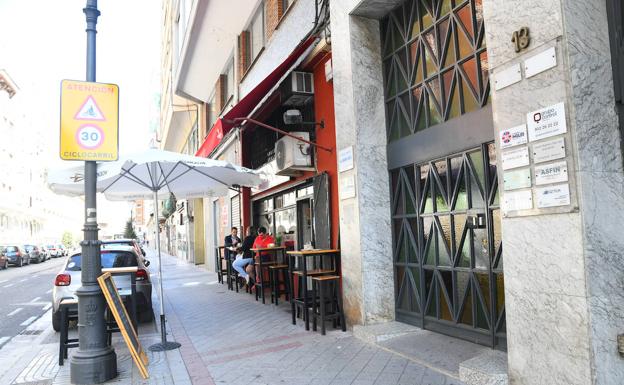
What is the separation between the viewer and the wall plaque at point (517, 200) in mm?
4016

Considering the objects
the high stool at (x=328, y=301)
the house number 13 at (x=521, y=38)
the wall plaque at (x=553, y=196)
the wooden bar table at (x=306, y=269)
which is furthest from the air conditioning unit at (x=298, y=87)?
the wall plaque at (x=553, y=196)

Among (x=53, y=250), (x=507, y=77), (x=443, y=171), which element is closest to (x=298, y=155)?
(x=443, y=171)

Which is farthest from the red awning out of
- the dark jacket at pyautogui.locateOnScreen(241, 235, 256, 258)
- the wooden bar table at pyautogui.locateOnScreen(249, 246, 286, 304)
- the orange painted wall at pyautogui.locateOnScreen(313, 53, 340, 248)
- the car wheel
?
the car wheel

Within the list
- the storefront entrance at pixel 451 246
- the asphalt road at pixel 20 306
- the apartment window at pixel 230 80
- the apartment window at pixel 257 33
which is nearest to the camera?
the storefront entrance at pixel 451 246

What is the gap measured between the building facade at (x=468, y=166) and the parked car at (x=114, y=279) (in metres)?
3.20

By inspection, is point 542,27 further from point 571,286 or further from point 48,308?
point 48,308

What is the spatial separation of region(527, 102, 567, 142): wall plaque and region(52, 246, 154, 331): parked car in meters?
6.93

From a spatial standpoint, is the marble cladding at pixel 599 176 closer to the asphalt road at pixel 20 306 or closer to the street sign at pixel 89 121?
the street sign at pixel 89 121

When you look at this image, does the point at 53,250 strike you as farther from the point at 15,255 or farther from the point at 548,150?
the point at 548,150

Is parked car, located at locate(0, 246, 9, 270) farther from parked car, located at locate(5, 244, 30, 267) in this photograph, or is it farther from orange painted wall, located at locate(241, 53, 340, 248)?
orange painted wall, located at locate(241, 53, 340, 248)

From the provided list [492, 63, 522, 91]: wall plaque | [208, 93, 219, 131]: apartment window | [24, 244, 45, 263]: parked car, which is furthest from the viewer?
[24, 244, 45, 263]: parked car

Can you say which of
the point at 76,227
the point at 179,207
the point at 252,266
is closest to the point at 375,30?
the point at 252,266

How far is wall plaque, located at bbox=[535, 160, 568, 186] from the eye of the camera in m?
3.71

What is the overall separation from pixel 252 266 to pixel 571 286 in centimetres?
892
